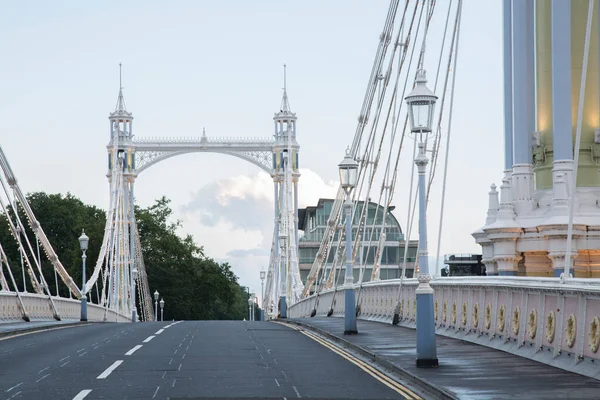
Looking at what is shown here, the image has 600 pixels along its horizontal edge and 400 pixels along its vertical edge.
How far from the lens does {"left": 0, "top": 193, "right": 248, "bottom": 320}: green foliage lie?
118625mm

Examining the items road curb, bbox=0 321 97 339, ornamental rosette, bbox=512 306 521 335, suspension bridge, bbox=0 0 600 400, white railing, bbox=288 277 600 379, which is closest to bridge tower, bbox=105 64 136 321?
suspension bridge, bbox=0 0 600 400

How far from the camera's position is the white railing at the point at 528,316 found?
16484 millimetres

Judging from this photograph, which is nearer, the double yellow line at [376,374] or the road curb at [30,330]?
the double yellow line at [376,374]

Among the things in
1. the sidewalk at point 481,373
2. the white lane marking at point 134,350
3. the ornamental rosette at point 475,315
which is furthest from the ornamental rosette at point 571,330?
the white lane marking at point 134,350

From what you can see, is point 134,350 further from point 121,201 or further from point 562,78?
point 121,201

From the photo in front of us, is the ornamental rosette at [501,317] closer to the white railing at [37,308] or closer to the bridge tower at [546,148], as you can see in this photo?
the bridge tower at [546,148]

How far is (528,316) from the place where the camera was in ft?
64.3

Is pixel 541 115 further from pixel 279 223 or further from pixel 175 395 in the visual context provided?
pixel 279 223

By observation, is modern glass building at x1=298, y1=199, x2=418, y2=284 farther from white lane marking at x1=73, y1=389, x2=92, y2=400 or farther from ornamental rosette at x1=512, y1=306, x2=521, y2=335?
white lane marking at x1=73, y1=389, x2=92, y2=400

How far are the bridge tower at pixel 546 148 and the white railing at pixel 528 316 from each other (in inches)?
123

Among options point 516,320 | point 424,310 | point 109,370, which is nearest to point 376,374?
point 424,310

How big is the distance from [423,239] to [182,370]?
463 centimetres

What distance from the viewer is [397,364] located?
62.6 ft

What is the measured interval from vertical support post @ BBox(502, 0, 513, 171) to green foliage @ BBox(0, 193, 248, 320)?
273 ft
